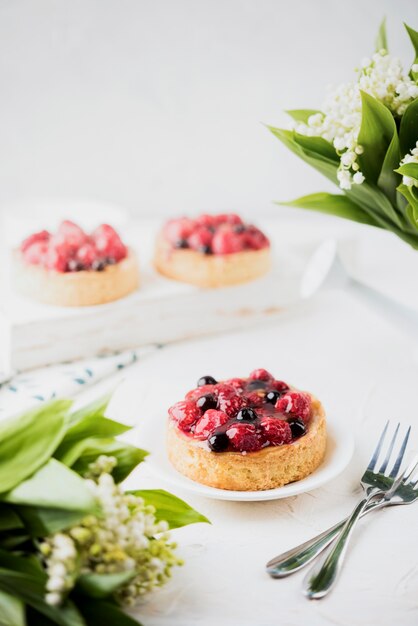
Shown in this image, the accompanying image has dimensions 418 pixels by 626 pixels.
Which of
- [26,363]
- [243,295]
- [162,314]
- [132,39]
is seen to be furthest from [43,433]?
[132,39]

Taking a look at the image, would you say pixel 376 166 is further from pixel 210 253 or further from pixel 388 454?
pixel 210 253

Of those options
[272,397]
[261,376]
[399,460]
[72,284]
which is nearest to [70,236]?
[72,284]

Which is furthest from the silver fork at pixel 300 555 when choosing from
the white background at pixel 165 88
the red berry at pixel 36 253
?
the white background at pixel 165 88

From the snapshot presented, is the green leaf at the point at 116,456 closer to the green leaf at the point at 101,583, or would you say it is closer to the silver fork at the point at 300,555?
the green leaf at the point at 101,583

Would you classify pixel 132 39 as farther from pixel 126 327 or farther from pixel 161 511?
pixel 161 511

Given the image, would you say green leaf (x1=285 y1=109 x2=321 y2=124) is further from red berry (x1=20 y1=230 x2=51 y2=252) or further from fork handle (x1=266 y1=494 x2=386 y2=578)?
fork handle (x1=266 y1=494 x2=386 y2=578)

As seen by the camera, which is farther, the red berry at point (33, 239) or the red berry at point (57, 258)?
the red berry at point (33, 239)
